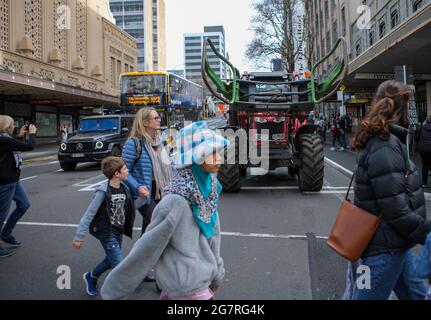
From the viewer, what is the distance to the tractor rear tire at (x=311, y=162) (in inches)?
348

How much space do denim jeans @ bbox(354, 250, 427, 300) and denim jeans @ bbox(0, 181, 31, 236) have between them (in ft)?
14.4

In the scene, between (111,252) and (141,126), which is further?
(141,126)

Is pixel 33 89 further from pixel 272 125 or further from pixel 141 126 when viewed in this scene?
pixel 141 126

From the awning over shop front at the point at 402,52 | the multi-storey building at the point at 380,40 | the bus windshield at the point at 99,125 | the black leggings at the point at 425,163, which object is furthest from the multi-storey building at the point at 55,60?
the black leggings at the point at 425,163

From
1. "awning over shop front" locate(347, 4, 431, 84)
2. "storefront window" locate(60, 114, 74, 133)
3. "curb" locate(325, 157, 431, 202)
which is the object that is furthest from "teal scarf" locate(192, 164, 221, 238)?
"storefront window" locate(60, 114, 74, 133)

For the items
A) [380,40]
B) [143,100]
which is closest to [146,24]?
[143,100]

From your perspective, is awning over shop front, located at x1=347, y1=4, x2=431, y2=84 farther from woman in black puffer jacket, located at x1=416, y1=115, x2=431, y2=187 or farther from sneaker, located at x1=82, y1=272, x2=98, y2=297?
sneaker, located at x1=82, y1=272, x2=98, y2=297

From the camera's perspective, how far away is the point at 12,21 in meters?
27.8

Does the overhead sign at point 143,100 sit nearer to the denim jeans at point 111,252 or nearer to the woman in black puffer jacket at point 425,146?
the woman in black puffer jacket at point 425,146

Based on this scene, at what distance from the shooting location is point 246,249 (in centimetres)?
538

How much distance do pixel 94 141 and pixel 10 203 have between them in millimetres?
9529

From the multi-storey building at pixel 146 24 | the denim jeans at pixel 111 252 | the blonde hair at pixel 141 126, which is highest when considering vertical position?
the multi-storey building at pixel 146 24

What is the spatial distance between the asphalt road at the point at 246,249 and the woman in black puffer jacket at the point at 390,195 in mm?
1303
